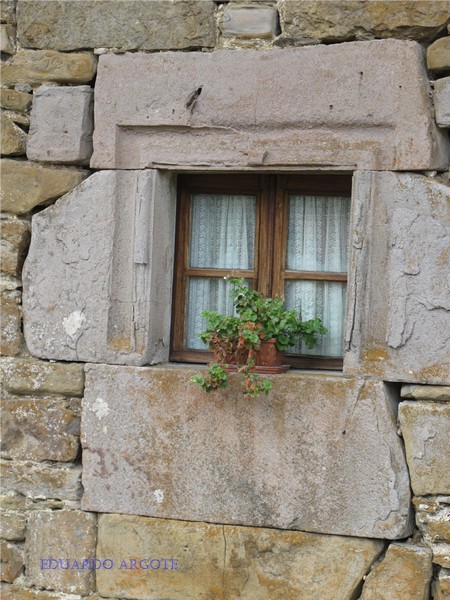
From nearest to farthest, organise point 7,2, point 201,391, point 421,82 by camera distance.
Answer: point 421,82, point 201,391, point 7,2

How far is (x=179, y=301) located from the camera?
169 inches

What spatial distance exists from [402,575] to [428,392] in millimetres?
722

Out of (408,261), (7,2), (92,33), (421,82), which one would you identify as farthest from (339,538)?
(7,2)

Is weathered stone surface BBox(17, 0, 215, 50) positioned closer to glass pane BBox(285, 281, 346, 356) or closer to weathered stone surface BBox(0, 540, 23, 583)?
glass pane BBox(285, 281, 346, 356)

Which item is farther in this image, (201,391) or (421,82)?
(201,391)

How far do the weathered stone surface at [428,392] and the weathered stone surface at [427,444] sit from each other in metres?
0.02

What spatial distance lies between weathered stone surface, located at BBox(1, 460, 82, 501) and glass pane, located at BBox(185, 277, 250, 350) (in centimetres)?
76

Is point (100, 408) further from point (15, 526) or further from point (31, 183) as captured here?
point (31, 183)

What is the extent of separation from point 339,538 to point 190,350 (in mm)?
1049

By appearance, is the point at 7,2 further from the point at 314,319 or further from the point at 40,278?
the point at 314,319

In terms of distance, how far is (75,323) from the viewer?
4164mm

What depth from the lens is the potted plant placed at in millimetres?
3850

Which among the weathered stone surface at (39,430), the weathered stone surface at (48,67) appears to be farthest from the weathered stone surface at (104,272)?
the weathered stone surface at (48,67)

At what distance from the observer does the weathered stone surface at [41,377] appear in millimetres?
4160
